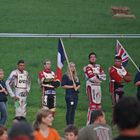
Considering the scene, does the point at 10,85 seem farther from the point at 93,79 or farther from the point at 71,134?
the point at 71,134

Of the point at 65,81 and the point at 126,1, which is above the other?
the point at 126,1

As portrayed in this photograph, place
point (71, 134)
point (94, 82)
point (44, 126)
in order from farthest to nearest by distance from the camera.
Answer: point (94, 82) < point (71, 134) < point (44, 126)

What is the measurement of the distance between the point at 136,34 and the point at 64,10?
5182mm

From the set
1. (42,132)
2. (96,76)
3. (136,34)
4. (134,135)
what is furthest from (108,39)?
(134,135)

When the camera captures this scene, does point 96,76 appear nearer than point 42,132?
No

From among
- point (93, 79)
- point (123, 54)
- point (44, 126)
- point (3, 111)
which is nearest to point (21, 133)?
point (44, 126)

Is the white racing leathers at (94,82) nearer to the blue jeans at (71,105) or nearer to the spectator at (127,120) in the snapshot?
the blue jeans at (71,105)

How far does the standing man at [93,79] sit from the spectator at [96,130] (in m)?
8.96

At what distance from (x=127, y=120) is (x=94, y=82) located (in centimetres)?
1353

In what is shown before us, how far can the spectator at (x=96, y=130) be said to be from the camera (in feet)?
31.6

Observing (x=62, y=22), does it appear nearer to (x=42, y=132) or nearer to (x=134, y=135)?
(x=42, y=132)

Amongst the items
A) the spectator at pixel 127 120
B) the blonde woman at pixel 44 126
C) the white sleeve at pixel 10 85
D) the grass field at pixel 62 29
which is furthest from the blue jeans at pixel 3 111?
the spectator at pixel 127 120

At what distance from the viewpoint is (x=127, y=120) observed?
5.83 metres

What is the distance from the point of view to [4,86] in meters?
19.0
